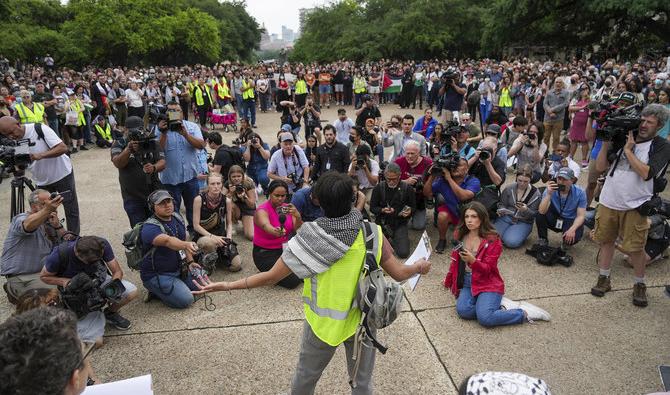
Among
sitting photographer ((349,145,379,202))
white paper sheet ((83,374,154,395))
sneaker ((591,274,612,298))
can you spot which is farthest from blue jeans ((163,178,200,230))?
sneaker ((591,274,612,298))

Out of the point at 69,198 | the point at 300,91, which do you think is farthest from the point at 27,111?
the point at 300,91

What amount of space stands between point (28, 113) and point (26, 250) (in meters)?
6.33

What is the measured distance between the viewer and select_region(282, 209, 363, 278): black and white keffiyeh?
2.27 m

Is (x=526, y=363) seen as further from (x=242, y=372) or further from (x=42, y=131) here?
(x=42, y=131)

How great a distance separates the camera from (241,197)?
6.06 metres

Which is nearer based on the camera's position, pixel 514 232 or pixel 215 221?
pixel 215 221

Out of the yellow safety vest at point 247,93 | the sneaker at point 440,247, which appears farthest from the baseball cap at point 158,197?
the yellow safety vest at point 247,93

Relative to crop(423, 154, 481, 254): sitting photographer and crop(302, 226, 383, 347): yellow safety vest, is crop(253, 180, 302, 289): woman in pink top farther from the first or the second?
crop(302, 226, 383, 347): yellow safety vest

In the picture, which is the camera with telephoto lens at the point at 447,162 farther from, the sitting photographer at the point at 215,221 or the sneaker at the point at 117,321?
the sneaker at the point at 117,321

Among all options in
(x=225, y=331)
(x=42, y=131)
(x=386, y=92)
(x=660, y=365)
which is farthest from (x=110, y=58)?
(x=660, y=365)

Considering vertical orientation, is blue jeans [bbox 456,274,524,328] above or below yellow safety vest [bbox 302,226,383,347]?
below

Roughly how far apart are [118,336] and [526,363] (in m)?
3.45

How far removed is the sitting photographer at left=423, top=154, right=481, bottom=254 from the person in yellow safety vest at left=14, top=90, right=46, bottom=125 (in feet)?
26.5

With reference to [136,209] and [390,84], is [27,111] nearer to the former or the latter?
[136,209]
